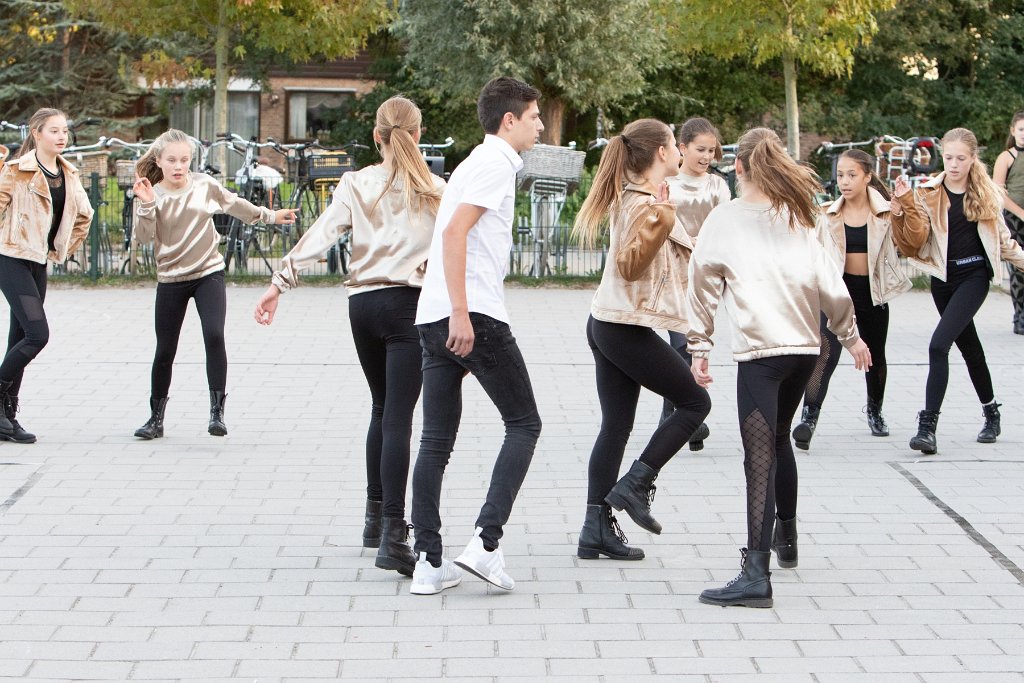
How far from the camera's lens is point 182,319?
759 centimetres

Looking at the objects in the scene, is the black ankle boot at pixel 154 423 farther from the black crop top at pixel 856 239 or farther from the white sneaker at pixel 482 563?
the black crop top at pixel 856 239

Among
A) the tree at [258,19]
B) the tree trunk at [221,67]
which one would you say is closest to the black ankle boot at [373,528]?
the tree trunk at [221,67]

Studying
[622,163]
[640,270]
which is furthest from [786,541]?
[622,163]

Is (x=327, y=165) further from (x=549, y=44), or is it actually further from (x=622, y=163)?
(x=549, y=44)

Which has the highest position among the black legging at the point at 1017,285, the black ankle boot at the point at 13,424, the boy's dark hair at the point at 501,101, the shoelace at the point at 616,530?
the boy's dark hair at the point at 501,101

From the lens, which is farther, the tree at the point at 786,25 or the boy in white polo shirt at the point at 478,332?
the tree at the point at 786,25

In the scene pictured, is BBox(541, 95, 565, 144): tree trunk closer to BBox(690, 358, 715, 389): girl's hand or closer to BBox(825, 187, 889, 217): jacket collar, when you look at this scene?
BBox(825, 187, 889, 217): jacket collar

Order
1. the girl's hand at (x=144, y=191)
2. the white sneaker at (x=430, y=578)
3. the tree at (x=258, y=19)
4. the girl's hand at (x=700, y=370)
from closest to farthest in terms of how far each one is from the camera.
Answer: the white sneaker at (x=430, y=578), the girl's hand at (x=700, y=370), the girl's hand at (x=144, y=191), the tree at (x=258, y=19)

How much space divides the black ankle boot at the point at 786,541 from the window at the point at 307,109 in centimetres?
3386

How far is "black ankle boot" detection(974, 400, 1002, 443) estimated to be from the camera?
7633 millimetres

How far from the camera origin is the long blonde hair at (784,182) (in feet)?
15.8

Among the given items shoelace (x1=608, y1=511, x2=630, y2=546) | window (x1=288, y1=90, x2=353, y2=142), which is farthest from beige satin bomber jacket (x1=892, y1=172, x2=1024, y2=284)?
window (x1=288, y1=90, x2=353, y2=142)

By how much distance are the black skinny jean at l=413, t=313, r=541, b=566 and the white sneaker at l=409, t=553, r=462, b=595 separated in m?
0.03

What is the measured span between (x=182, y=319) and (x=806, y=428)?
10.8 feet
